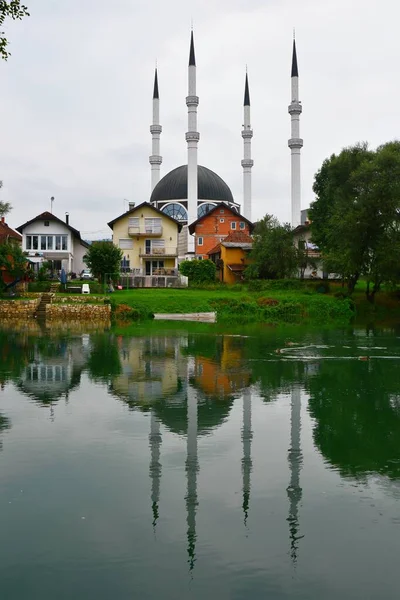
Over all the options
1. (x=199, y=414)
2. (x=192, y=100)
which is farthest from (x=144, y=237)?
(x=199, y=414)

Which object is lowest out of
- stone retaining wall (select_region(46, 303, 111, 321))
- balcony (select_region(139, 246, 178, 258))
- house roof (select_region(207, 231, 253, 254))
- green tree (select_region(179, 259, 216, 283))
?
stone retaining wall (select_region(46, 303, 111, 321))

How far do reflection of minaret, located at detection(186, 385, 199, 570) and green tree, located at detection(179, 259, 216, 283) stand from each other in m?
43.2

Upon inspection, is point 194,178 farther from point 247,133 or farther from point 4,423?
point 4,423

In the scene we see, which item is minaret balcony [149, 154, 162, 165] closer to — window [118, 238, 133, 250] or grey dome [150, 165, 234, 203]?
grey dome [150, 165, 234, 203]

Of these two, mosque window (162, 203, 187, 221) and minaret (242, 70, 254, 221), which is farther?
minaret (242, 70, 254, 221)

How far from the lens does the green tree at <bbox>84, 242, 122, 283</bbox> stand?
162ft

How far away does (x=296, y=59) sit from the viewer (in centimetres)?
7912

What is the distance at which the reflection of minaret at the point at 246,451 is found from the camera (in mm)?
8008

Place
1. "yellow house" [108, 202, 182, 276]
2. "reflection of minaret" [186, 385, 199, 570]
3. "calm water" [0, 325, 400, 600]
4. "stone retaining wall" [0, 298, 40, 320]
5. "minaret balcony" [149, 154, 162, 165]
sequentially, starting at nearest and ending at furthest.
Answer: "calm water" [0, 325, 400, 600] < "reflection of minaret" [186, 385, 199, 570] < "stone retaining wall" [0, 298, 40, 320] < "yellow house" [108, 202, 182, 276] < "minaret balcony" [149, 154, 162, 165]

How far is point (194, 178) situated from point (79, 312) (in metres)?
39.7

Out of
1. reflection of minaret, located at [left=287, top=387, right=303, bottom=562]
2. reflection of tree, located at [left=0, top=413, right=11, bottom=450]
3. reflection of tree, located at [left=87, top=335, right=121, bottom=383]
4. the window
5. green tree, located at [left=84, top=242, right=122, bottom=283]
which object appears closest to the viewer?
reflection of minaret, located at [left=287, top=387, right=303, bottom=562]

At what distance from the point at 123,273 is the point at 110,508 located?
5349cm

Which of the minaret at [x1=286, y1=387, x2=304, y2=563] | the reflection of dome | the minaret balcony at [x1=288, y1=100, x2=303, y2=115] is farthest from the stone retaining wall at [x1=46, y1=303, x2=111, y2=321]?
the minaret balcony at [x1=288, y1=100, x2=303, y2=115]

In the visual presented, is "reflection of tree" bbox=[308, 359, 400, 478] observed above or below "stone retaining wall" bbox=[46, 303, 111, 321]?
below
